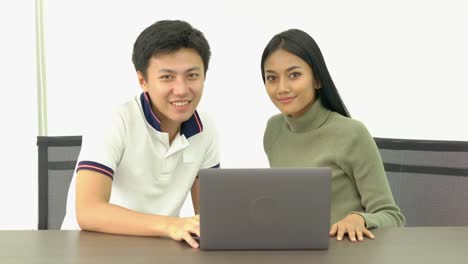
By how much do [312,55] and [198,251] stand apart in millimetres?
794

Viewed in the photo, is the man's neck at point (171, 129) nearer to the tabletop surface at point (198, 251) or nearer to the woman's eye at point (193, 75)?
the woman's eye at point (193, 75)

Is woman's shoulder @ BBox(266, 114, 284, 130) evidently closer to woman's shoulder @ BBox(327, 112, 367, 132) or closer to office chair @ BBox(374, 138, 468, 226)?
woman's shoulder @ BBox(327, 112, 367, 132)

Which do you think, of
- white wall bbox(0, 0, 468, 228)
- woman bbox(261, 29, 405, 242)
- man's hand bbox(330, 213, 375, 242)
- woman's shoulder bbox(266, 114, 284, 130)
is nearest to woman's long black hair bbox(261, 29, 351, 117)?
woman bbox(261, 29, 405, 242)

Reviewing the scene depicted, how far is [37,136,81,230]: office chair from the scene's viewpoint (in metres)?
1.94

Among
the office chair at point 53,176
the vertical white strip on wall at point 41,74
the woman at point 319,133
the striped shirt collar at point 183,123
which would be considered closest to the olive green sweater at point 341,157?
the woman at point 319,133

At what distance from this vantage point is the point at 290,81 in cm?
181

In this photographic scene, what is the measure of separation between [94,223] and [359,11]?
2.33m

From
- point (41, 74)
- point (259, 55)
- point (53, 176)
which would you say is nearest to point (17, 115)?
point (41, 74)

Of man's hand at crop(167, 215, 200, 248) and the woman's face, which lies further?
the woman's face

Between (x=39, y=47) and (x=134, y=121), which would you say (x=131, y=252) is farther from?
(x=39, y=47)

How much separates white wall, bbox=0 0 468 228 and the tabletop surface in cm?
196

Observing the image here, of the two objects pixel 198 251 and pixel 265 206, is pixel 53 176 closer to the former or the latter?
pixel 198 251

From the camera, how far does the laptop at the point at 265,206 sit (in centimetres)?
122

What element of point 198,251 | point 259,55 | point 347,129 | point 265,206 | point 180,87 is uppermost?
point 259,55
